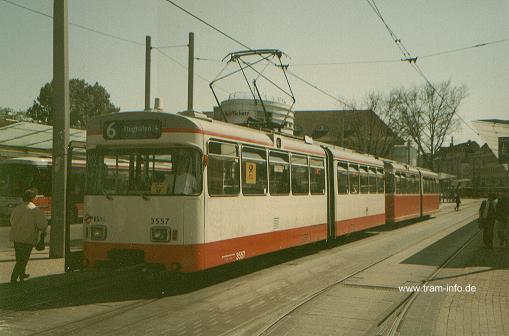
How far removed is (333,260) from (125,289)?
5.95m

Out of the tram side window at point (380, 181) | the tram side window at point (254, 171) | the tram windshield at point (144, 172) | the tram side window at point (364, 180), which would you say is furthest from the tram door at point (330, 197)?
the tram windshield at point (144, 172)

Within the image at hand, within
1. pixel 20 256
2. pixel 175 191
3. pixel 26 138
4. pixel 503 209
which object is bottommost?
pixel 20 256

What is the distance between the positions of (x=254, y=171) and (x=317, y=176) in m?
4.21

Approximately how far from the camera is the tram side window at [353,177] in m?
18.2

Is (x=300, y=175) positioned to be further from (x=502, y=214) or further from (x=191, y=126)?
(x=502, y=214)

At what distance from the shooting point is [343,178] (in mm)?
17328

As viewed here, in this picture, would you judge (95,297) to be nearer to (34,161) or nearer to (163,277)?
(163,277)

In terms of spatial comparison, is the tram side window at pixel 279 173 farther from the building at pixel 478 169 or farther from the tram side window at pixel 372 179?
the building at pixel 478 169

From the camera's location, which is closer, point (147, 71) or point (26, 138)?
point (147, 71)

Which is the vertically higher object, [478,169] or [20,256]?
[478,169]

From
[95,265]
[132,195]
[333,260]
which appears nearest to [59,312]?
[95,265]

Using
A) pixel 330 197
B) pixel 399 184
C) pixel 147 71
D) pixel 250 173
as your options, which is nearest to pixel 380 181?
pixel 399 184

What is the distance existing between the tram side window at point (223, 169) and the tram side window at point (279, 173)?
5.41 feet

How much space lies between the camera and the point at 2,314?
7.85 m
